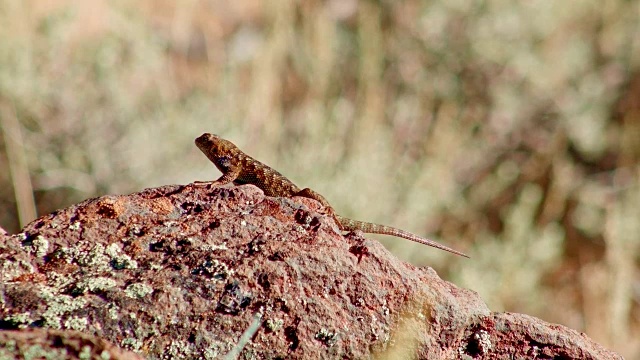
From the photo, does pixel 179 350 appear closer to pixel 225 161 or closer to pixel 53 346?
pixel 53 346

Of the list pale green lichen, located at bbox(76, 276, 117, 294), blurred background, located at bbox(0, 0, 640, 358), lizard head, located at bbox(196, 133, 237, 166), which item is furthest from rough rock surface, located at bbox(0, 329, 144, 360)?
blurred background, located at bbox(0, 0, 640, 358)

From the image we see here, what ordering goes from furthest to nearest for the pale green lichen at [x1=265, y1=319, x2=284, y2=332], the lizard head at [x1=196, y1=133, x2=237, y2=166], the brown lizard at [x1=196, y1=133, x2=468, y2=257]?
Answer: the lizard head at [x1=196, y1=133, x2=237, y2=166], the brown lizard at [x1=196, y1=133, x2=468, y2=257], the pale green lichen at [x1=265, y1=319, x2=284, y2=332]

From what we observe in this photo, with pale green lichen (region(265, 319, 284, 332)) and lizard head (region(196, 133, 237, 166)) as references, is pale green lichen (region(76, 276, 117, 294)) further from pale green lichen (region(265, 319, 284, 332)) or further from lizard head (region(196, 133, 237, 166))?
lizard head (region(196, 133, 237, 166))

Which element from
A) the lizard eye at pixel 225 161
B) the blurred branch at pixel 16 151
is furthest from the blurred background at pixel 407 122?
the lizard eye at pixel 225 161

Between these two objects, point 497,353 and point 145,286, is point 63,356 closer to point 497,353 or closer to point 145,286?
point 145,286

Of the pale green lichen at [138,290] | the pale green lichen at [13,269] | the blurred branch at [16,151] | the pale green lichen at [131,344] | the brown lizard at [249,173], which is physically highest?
the blurred branch at [16,151]

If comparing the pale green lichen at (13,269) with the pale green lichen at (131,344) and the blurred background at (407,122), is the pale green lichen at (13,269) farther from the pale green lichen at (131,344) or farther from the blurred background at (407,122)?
the blurred background at (407,122)

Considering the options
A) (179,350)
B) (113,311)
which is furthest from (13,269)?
(179,350)

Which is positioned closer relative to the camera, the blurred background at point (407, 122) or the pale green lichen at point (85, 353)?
the pale green lichen at point (85, 353)
